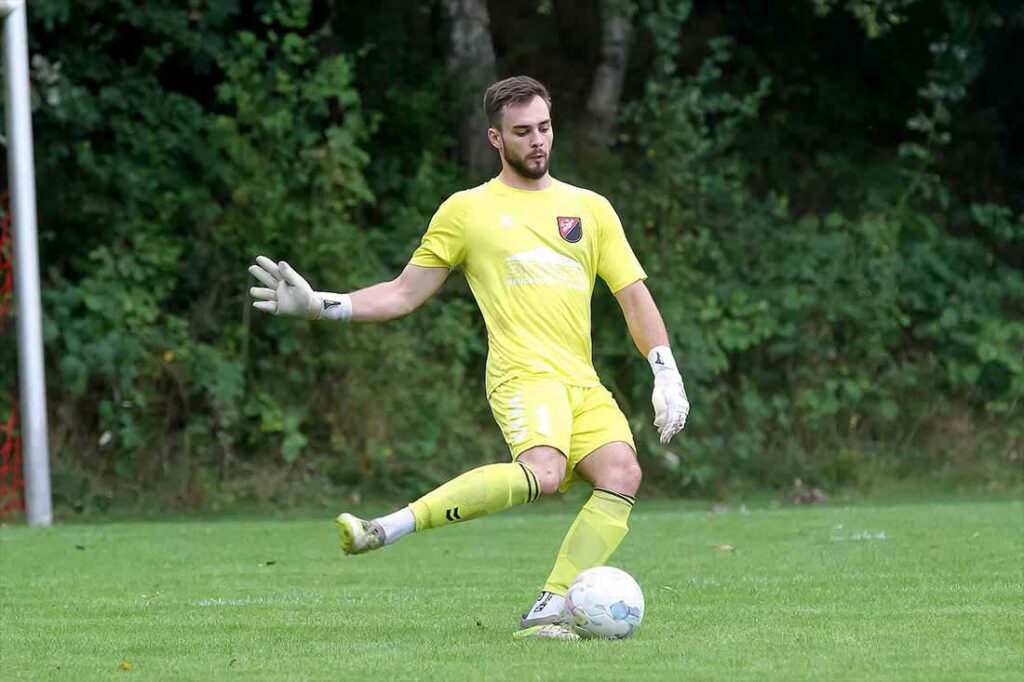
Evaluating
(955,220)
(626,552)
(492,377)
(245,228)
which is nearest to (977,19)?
(955,220)

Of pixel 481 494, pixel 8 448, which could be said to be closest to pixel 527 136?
pixel 481 494

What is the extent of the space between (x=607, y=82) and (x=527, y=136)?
11949 mm

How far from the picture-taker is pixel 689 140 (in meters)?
17.5

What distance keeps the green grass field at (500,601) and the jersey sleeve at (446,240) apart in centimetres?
136

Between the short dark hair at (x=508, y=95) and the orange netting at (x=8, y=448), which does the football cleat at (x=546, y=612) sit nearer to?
the short dark hair at (x=508, y=95)

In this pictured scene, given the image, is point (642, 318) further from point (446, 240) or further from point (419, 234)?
point (419, 234)

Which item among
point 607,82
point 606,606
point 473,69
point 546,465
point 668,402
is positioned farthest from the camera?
point 607,82

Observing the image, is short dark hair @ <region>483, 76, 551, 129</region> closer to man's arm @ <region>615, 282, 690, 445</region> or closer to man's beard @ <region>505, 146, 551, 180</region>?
man's beard @ <region>505, 146, 551, 180</region>

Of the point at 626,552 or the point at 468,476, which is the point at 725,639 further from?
the point at 626,552

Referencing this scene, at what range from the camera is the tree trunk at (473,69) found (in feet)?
58.4

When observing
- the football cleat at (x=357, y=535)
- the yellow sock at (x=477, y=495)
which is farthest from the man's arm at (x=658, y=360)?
the football cleat at (x=357, y=535)

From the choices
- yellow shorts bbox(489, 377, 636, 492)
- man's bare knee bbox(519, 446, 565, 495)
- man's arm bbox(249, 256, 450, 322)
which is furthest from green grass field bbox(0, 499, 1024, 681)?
man's arm bbox(249, 256, 450, 322)

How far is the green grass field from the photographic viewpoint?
565cm

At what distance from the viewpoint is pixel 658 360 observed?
6547 millimetres
